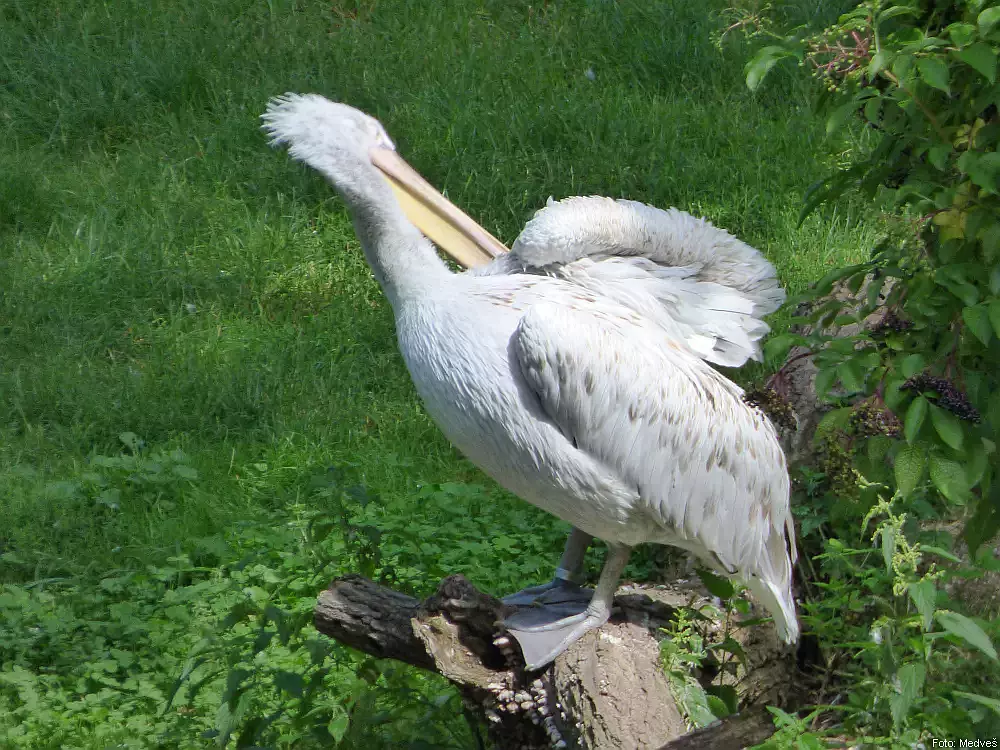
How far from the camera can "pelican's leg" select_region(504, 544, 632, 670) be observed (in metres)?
2.72

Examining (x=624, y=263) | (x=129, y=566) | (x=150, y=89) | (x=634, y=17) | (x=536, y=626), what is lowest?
(x=129, y=566)

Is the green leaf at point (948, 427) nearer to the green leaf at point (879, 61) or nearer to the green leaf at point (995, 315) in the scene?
the green leaf at point (995, 315)

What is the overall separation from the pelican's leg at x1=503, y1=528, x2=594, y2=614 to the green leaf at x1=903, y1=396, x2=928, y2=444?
1.09 meters

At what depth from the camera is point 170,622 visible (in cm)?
356

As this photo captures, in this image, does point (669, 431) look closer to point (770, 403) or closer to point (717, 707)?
point (770, 403)

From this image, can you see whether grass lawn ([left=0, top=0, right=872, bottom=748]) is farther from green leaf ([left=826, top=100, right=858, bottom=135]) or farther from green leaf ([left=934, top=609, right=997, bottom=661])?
green leaf ([left=934, top=609, right=997, bottom=661])

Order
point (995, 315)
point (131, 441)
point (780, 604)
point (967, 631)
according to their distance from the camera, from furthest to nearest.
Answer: point (131, 441) → point (780, 604) → point (995, 315) → point (967, 631)

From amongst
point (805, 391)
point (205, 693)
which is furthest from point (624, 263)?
point (205, 693)

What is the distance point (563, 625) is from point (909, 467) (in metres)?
0.95

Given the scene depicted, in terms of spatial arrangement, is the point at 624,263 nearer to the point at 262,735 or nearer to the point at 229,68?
the point at 262,735

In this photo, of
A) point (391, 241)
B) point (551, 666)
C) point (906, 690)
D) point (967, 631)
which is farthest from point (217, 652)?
point (967, 631)

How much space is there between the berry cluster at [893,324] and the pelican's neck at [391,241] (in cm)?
98

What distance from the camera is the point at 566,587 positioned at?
312 centimetres

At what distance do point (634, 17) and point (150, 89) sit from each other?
99.3 inches
